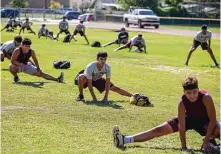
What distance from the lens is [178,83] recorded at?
16.4 m

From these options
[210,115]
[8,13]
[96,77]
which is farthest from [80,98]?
[8,13]

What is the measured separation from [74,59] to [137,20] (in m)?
35.2

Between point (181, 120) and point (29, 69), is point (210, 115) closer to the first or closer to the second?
point (181, 120)

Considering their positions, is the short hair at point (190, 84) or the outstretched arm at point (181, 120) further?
the outstretched arm at point (181, 120)

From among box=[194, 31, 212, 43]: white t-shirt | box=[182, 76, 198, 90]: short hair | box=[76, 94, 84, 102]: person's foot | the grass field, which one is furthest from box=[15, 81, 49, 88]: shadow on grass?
box=[194, 31, 212, 43]: white t-shirt

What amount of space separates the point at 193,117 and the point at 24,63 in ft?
27.6

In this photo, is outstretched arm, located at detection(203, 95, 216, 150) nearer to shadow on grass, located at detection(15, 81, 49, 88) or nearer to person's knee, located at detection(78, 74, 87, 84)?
person's knee, located at detection(78, 74, 87, 84)

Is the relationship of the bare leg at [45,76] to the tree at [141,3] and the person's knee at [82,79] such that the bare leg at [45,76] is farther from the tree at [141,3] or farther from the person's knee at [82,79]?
the tree at [141,3]

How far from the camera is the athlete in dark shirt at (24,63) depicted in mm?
14521

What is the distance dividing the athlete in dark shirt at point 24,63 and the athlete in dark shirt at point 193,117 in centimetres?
715

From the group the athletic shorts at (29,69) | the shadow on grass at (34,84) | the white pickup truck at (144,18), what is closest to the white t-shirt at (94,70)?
the shadow on grass at (34,84)

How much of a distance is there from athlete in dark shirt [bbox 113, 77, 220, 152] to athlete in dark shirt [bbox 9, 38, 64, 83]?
7149 mm

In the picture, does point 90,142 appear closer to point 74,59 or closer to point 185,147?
point 185,147

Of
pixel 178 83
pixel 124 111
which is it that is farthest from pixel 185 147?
pixel 178 83
